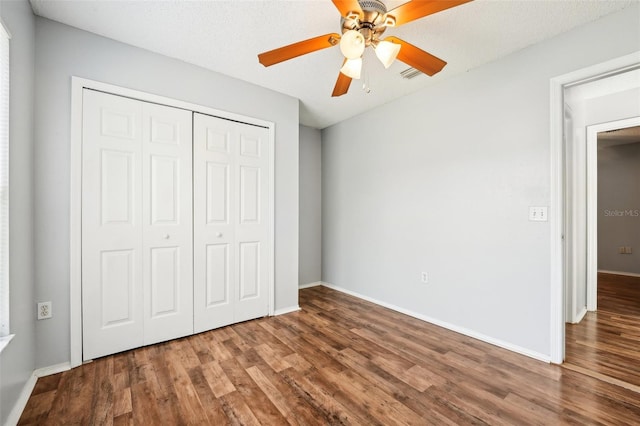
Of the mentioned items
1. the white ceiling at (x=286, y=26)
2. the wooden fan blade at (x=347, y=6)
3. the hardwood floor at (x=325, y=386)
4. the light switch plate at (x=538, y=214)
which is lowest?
the hardwood floor at (x=325, y=386)

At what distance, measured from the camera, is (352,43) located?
149 centimetres

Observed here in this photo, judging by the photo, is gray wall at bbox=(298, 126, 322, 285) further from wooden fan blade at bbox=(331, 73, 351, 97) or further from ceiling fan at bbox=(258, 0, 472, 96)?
ceiling fan at bbox=(258, 0, 472, 96)

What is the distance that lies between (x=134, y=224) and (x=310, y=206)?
2542 mm

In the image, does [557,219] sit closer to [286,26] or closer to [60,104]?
[286,26]

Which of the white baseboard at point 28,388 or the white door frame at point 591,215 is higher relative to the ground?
Answer: the white door frame at point 591,215

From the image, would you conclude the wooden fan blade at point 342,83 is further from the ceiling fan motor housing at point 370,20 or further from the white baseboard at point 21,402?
the white baseboard at point 21,402

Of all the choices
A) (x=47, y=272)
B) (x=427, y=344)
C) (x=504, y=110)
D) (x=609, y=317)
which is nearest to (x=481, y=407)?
(x=427, y=344)

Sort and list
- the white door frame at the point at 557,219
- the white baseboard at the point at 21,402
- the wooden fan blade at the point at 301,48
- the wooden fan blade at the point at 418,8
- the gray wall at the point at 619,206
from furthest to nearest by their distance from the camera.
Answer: the gray wall at the point at 619,206 → the white door frame at the point at 557,219 → the wooden fan blade at the point at 301,48 → the white baseboard at the point at 21,402 → the wooden fan blade at the point at 418,8

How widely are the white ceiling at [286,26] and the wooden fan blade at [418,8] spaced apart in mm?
424

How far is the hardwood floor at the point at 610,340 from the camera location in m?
1.99

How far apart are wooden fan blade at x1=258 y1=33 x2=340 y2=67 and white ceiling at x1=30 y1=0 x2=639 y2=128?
36 cm

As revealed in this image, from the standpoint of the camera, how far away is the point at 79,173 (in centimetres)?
206

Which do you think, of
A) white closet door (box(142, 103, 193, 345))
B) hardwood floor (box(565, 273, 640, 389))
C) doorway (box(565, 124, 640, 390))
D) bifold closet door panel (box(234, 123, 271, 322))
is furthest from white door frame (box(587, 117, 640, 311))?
white closet door (box(142, 103, 193, 345))

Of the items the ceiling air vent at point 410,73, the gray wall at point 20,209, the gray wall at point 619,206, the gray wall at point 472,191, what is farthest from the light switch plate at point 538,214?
the gray wall at point 619,206
